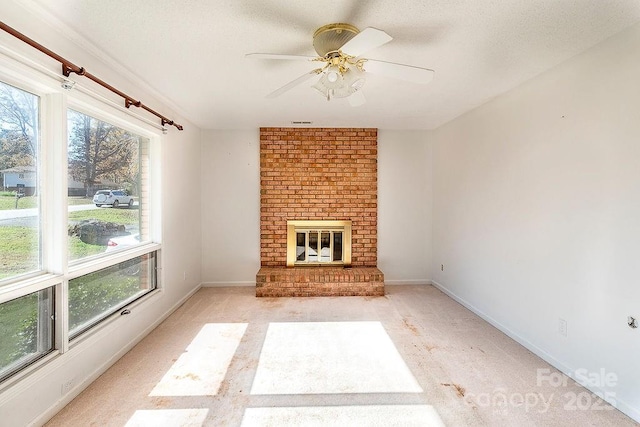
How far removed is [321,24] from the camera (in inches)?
72.8

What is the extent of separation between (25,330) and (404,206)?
4.45 m

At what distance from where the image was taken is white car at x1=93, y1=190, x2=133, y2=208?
254 cm

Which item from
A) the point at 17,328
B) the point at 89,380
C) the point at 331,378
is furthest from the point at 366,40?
the point at 89,380

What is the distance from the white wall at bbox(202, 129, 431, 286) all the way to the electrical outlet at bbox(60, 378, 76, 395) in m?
2.66

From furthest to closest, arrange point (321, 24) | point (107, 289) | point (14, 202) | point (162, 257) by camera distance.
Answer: point (162, 257) → point (107, 289) → point (321, 24) → point (14, 202)

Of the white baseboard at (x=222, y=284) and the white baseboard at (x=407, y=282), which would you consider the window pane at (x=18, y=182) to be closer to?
the white baseboard at (x=222, y=284)

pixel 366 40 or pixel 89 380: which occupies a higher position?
pixel 366 40

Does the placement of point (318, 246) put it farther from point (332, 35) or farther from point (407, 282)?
point (332, 35)

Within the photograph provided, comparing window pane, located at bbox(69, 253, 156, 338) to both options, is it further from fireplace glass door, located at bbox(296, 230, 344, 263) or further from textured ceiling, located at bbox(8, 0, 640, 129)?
fireplace glass door, located at bbox(296, 230, 344, 263)

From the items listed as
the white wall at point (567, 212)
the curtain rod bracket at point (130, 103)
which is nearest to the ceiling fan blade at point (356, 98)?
the white wall at point (567, 212)

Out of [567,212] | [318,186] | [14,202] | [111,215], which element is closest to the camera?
[14,202]

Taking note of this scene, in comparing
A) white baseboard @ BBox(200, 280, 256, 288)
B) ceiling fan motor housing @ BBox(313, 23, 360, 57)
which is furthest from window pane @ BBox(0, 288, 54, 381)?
white baseboard @ BBox(200, 280, 256, 288)

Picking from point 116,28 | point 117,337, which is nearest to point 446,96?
point 116,28

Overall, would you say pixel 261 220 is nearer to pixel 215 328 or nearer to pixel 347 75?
pixel 215 328
